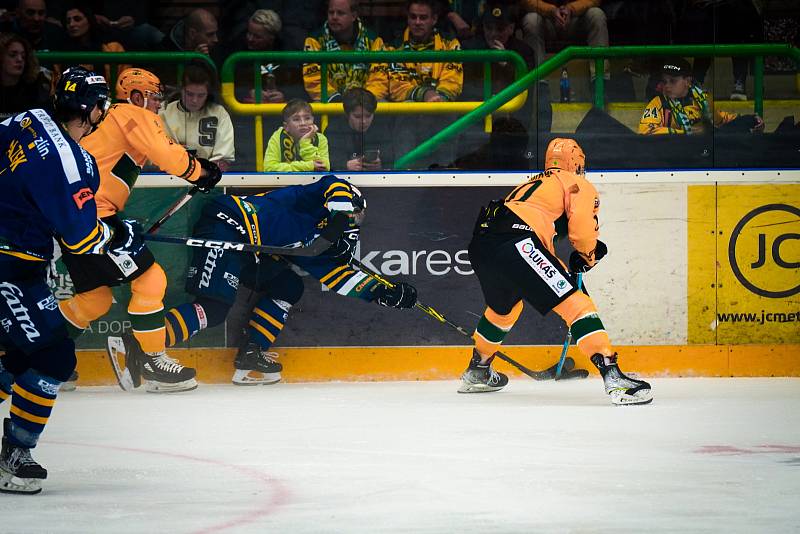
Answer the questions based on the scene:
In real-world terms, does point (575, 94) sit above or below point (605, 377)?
above

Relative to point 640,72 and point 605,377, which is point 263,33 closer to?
point 640,72

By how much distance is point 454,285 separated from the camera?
682cm

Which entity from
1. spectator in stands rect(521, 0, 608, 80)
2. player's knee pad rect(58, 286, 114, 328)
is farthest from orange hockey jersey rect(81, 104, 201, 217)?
spectator in stands rect(521, 0, 608, 80)

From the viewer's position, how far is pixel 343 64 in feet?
22.2

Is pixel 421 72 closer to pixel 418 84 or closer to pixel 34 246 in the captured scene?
pixel 418 84

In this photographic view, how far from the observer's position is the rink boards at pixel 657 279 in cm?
674

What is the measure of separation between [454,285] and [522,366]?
538 mm

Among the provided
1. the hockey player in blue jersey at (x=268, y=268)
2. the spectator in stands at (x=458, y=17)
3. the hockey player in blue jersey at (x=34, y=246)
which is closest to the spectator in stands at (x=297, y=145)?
the hockey player in blue jersey at (x=268, y=268)

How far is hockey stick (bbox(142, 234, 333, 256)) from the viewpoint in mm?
6121

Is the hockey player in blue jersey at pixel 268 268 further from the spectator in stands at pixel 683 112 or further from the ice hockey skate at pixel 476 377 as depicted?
the spectator in stands at pixel 683 112

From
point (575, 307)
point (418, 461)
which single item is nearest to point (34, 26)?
point (575, 307)

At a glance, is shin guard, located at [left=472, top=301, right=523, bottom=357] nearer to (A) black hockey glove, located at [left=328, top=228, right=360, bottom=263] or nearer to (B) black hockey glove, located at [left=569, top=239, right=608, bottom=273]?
(B) black hockey glove, located at [left=569, top=239, right=608, bottom=273]

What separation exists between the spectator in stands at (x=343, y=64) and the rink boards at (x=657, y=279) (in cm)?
45

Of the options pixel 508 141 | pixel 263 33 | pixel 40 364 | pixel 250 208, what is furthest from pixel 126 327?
pixel 40 364
